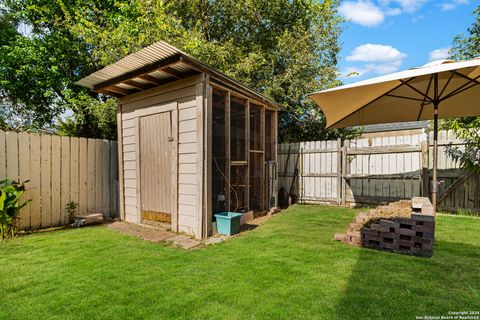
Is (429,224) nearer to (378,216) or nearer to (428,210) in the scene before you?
(428,210)

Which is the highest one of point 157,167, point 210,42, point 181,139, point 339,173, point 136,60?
point 210,42

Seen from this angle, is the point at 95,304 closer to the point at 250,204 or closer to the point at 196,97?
the point at 196,97

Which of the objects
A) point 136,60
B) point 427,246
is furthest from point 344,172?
point 136,60

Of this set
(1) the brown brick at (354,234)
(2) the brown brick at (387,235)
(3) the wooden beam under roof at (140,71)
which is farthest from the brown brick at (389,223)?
(3) the wooden beam under roof at (140,71)

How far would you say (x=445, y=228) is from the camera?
417 cm

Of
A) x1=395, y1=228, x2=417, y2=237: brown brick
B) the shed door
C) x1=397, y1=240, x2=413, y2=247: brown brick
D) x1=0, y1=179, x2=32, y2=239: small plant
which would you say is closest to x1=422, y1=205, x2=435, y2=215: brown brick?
x1=395, y1=228, x2=417, y2=237: brown brick

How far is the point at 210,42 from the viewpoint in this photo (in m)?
10.0

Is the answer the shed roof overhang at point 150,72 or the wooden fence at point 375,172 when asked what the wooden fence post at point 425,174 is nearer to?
the wooden fence at point 375,172

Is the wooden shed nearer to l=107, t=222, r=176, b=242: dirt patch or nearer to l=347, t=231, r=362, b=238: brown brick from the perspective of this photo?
l=107, t=222, r=176, b=242: dirt patch

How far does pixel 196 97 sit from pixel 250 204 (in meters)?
2.62

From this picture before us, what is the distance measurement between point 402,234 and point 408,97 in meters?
2.60

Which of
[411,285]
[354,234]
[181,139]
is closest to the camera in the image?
[411,285]

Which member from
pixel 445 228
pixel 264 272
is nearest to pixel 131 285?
pixel 264 272

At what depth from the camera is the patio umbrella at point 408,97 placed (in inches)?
130
